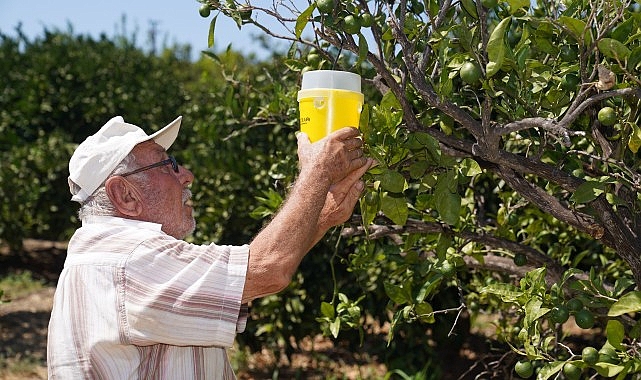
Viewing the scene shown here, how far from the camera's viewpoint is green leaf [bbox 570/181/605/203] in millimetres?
2221

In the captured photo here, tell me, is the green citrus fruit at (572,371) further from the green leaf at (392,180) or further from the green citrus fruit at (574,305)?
the green leaf at (392,180)

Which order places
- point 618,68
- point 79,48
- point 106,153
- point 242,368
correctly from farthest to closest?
1. point 79,48
2. point 242,368
3. point 106,153
4. point 618,68

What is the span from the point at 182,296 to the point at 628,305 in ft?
3.78

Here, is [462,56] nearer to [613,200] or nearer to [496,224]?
[613,200]

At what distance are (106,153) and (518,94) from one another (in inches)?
46.9

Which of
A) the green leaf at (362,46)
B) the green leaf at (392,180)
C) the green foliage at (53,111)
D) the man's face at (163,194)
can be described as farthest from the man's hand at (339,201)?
the green foliage at (53,111)

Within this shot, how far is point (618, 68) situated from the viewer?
2.08 m

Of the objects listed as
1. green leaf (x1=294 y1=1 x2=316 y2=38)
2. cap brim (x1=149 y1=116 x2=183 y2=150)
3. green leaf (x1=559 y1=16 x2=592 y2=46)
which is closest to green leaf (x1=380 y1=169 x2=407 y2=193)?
green leaf (x1=294 y1=1 x2=316 y2=38)

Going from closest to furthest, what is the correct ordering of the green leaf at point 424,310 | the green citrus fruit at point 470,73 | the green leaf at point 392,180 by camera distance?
the green citrus fruit at point 470,73
the green leaf at point 392,180
the green leaf at point 424,310

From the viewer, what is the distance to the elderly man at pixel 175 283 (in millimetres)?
2113

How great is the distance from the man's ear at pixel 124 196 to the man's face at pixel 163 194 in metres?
0.02

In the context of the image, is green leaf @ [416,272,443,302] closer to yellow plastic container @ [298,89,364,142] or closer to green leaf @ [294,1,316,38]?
yellow plastic container @ [298,89,364,142]

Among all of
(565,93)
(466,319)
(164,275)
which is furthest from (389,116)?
(466,319)

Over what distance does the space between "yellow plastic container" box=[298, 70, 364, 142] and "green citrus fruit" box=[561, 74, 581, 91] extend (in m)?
0.55
